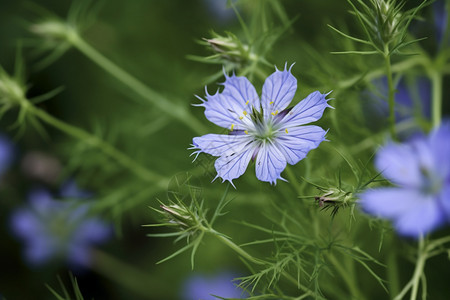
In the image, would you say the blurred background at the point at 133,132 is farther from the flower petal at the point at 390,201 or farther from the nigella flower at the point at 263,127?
the flower petal at the point at 390,201

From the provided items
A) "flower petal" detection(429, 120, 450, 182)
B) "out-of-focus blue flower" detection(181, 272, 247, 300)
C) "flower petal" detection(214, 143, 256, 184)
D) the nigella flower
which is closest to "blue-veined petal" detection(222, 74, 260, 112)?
the nigella flower

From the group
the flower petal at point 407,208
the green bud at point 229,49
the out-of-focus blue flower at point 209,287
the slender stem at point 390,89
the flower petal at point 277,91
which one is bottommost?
the flower petal at point 407,208

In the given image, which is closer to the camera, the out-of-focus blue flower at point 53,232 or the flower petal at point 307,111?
the flower petal at point 307,111

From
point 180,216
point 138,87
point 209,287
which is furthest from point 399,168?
point 209,287

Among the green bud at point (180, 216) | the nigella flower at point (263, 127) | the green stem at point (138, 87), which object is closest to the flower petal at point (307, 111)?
the nigella flower at point (263, 127)

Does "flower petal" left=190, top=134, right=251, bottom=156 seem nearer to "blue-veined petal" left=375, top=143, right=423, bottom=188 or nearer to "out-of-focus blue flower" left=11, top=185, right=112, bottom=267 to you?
"blue-veined petal" left=375, top=143, right=423, bottom=188

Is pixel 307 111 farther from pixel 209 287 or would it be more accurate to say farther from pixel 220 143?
pixel 209 287

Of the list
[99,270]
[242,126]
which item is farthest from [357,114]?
[99,270]

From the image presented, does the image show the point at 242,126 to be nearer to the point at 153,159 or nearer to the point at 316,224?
the point at 316,224

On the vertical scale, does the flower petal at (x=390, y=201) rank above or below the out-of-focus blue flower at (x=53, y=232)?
below
